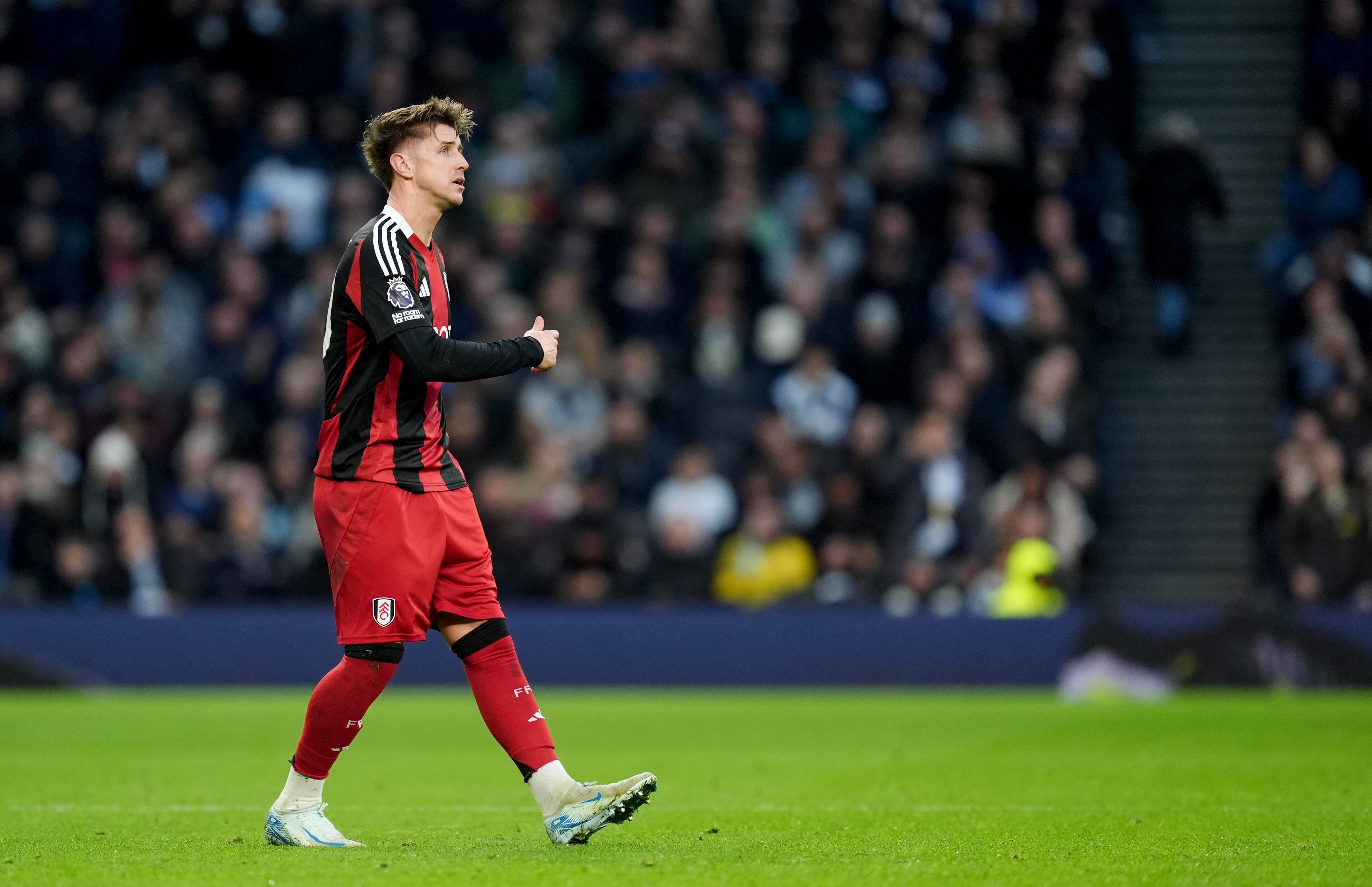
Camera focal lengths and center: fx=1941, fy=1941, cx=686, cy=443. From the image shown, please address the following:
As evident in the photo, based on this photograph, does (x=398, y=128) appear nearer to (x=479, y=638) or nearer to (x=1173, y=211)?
(x=479, y=638)

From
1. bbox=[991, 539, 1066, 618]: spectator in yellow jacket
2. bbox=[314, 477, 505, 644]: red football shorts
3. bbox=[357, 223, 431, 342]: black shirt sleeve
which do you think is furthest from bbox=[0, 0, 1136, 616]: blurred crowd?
bbox=[357, 223, 431, 342]: black shirt sleeve

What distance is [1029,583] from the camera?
48.2ft

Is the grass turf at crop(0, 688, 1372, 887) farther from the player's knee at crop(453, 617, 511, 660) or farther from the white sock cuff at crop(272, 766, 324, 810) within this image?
the player's knee at crop(453, 617, 511, 660)

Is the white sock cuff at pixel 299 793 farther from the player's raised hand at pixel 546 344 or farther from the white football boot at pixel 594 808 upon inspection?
the player's raised hand at pixel 546 344

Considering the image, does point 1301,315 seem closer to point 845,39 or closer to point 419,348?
point 845,39

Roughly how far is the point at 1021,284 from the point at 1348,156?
331 cm

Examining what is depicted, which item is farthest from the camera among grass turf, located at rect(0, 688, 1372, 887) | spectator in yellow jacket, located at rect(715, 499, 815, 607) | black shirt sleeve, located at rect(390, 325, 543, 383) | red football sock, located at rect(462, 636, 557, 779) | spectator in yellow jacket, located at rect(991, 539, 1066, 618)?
spectator in yellow jacket, located at rect(715, 499, 815, 607)

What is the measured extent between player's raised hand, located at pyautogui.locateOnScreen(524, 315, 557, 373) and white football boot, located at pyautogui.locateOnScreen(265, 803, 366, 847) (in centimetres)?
155

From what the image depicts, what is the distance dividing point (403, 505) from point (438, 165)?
3.59 feet

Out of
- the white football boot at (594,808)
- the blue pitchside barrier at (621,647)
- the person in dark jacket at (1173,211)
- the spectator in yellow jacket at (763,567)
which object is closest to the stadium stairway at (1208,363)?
the person in dark jacket at (1173,211)

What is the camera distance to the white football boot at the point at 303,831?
19.7ft

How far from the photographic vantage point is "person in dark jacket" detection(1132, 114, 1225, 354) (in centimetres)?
1733

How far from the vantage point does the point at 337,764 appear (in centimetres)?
977

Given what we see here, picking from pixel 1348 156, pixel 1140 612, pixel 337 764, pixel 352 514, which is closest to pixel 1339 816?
pixel 352 514
